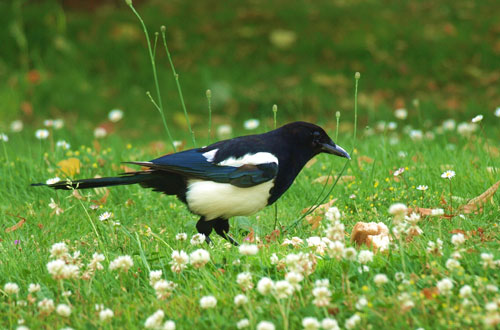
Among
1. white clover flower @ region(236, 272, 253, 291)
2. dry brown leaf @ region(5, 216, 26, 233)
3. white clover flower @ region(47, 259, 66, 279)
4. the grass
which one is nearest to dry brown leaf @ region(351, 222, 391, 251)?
the grass

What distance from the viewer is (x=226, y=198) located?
12.4 ft

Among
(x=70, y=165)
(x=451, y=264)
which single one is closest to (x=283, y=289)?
(x=451, y=264)

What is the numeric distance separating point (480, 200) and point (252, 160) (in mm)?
1291

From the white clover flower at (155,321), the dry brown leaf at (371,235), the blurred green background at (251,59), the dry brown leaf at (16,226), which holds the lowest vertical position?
the blurred green background at (251,59)

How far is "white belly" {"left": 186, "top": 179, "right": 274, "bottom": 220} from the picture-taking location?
12.3ft

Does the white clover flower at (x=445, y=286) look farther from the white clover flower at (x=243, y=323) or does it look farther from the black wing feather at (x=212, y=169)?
the black wing feather at (x=212, y=169)

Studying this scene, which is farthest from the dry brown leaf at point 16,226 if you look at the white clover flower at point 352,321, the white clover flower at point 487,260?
the white clover flower at point 487,260

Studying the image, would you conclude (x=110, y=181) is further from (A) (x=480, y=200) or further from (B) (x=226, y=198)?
(A) (x=480, y=200)

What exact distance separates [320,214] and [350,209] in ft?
0.73

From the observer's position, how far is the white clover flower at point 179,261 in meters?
2.85

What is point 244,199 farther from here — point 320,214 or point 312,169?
point 312,169

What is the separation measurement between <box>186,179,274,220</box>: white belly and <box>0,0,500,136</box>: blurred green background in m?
4.41

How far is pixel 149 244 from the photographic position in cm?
373

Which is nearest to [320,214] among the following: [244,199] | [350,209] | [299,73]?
[350,209]
